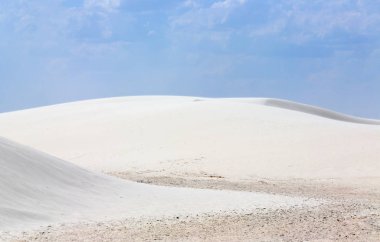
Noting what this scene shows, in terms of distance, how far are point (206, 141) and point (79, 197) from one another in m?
14.5

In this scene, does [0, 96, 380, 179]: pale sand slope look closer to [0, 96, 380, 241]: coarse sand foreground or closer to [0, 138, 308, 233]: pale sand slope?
[0, 96, 380, 241]: coarse sand foreground

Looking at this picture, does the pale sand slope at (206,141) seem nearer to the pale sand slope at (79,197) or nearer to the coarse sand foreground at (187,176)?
the coarse sand foreground at (187,176)

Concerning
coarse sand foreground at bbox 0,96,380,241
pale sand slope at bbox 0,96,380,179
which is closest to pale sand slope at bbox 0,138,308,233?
coarse sand foreground at bbox 0,96,380,241

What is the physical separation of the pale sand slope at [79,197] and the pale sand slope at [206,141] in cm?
644

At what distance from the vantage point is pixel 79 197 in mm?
14305

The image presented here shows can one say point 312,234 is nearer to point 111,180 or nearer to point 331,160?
point 111,180

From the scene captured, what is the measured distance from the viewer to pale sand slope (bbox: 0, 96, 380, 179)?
940 inches

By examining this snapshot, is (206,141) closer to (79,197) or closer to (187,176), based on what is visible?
(187,176)

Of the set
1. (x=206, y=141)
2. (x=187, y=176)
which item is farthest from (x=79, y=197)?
(x=206, y=141)

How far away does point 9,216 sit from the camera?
38.0ft

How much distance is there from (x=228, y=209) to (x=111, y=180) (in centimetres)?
367

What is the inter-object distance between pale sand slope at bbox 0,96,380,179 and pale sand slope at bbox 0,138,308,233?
6.44 meters

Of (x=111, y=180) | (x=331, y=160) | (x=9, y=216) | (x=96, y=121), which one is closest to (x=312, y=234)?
(x=9, y=216)

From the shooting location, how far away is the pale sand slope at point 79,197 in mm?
12430
